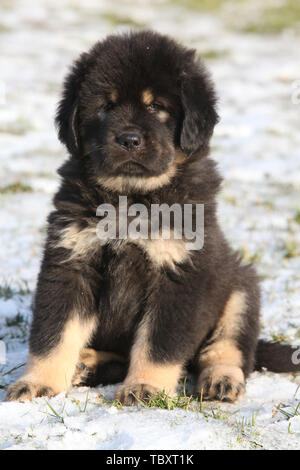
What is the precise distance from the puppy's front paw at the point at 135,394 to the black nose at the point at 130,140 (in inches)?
38.8

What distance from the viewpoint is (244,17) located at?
1491cm

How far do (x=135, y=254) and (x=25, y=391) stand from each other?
71 centimetres

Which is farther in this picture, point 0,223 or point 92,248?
point 0,223

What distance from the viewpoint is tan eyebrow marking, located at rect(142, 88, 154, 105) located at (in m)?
2.86

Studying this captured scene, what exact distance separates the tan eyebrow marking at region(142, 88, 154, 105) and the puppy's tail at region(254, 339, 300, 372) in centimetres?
133

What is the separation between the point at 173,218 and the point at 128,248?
9.1 inches

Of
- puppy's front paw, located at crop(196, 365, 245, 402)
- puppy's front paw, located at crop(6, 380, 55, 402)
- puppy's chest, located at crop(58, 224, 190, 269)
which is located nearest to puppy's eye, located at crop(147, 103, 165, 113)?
puppy's chest, located at crop(58, 224, 190, 269)

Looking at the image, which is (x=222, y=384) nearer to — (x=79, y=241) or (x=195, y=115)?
(x=79, y=241)

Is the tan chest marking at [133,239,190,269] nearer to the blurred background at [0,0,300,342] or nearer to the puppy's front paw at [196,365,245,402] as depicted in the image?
the puppy's front paw at [196,365,245,402]

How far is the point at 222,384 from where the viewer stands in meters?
2.77

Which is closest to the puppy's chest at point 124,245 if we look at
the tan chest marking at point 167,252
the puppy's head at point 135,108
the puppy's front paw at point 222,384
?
the tan chest marking at point 167,252

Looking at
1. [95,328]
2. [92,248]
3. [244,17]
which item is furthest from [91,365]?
[244,17]

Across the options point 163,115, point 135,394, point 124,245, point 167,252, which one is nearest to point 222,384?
point 135,394

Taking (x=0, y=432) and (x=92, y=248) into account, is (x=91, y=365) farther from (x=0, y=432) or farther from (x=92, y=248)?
(x=0, y=432)
